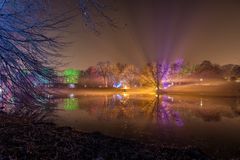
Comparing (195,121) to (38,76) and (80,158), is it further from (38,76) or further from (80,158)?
(38,76)

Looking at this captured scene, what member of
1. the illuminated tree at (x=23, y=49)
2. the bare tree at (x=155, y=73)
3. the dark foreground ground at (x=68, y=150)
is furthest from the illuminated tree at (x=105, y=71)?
the illuminated tree at (x=23, y=49)

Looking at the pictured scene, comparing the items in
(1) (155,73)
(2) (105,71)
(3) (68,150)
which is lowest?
(3) (68,150)

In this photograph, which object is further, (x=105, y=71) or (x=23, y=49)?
(x=105, y=71)

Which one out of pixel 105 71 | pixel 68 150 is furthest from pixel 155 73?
pixel 68 150

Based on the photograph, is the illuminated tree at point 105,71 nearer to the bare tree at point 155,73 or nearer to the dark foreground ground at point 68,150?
the bare tree at point 155,73

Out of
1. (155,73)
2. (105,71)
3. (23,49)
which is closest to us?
(23,49)

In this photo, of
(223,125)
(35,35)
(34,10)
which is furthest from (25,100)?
(223,125)

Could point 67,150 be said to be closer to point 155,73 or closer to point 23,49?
point 23,49

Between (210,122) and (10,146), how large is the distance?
718 inches

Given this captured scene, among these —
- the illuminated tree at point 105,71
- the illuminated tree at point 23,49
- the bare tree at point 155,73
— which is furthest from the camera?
the illuminated tree at point 105,71

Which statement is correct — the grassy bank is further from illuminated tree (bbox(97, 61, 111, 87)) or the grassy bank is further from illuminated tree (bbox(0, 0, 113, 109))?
illuminated tree (bbox(97, 61, 111, 87))

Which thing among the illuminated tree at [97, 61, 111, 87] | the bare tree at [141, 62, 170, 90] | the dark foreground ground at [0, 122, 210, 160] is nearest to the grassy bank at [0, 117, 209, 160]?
the dark foreground ground at [0, 122, 210, 160]

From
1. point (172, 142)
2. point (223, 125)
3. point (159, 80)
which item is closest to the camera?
point (172, 142)

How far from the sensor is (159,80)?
286 ft
